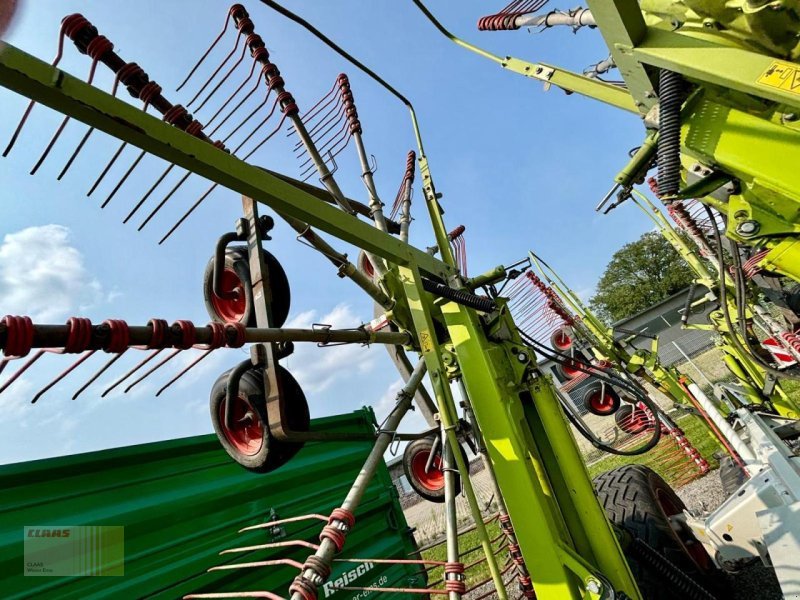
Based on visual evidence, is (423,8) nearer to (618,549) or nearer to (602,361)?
(618,549)

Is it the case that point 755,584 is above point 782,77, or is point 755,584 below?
below

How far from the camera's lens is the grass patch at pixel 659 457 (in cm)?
732

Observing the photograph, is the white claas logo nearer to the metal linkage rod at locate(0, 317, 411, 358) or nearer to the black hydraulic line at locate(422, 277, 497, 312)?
the metal linkage rod at locate(0, 317, 411, 358)

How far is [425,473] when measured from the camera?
11.1 ft

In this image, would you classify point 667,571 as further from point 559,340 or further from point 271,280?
point 559,340

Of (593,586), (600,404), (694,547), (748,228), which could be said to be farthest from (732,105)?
(600,404)

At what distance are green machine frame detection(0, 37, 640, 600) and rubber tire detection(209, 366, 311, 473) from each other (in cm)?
70

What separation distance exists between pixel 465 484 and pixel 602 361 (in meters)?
7.05

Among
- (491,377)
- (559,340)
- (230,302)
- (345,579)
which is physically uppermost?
(559,340)

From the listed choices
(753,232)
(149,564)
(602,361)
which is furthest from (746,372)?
(149,564)

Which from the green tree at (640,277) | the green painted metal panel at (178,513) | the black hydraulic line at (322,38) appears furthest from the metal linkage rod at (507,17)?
the green tree at (640,277)

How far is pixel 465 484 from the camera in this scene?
6.73 feet

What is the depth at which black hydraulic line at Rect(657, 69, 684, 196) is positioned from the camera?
205cm

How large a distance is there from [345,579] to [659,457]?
749 centimetres
